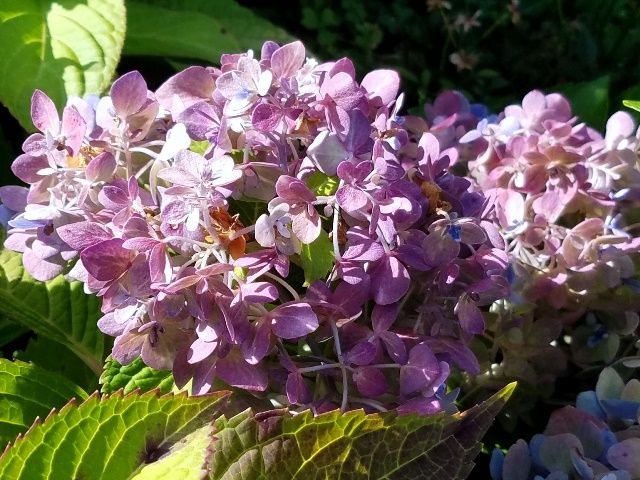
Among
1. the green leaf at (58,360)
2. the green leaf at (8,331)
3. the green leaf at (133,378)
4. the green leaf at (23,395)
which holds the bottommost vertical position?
the green leaf at (8,331)

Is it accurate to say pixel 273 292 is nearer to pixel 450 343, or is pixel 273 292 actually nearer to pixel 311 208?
pixel 311 208

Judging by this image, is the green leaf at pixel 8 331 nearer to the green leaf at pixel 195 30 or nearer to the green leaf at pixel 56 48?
the green leaf at pixel 56 48

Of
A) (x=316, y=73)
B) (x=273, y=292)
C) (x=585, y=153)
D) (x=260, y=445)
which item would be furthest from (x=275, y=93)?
(x=585, y=153)

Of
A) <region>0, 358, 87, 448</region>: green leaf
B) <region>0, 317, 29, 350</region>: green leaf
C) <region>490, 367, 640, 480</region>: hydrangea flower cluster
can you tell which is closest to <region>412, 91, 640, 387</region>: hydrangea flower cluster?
<region>490, 367, 640, 480</region>: hydrangea flower cluster

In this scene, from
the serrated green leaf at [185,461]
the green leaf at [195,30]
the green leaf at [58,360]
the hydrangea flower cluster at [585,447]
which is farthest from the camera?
the green leaf at [195,30]

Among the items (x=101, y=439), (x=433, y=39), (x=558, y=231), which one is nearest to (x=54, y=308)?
(x=101, y=439)

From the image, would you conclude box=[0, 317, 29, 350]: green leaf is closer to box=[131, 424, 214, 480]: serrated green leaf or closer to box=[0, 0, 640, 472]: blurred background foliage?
box=[0, 0, 640, 472]: blurred background foliage

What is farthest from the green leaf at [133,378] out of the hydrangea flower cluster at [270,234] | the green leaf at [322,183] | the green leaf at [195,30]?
the green leaf at [195,30]
